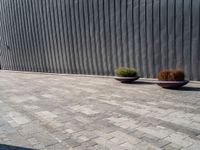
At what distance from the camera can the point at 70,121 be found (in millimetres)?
4738

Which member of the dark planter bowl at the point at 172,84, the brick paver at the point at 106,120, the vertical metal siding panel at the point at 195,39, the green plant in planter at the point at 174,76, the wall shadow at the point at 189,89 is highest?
the vertical metal siding panel at the point at 195,39

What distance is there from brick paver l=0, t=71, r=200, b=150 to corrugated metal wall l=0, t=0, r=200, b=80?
1.71m

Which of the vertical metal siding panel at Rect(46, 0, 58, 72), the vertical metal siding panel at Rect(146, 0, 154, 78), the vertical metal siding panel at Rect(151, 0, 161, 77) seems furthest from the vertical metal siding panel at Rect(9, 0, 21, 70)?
the vertical metal siding panel at Rect(151, 0, 161, 77)

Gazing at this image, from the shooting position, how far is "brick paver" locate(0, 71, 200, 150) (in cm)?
366

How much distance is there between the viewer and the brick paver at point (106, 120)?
3.66 metres

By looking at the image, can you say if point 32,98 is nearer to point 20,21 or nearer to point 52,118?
point 52,118

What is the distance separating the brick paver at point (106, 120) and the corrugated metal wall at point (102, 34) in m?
1.71

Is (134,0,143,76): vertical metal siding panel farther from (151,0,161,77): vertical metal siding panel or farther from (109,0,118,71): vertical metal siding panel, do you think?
(109,0,118,71): vertical metal siding panel

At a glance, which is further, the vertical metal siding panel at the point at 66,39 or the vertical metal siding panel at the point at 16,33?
the vertical metal siding panel at the point at 16,33

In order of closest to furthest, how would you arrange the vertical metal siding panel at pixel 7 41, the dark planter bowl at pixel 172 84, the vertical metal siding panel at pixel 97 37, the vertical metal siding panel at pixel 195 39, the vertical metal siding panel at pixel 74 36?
the dark planter bowl at pixel 172 84 → the vertical metal siding panel at pixel 195 39 → the vertical metal siding panel at pixel 97 37 → the vertical metal siding panel at pixel 74 36 → the vertical metal siding panel at pixel 7 41

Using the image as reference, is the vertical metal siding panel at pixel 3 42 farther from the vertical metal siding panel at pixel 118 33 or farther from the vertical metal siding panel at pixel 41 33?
the vertical metal siding panel at pixel 118 33

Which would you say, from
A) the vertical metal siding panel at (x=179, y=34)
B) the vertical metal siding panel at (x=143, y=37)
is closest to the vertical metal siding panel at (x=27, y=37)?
the vertical metal siding panel at (x=143, y=37)

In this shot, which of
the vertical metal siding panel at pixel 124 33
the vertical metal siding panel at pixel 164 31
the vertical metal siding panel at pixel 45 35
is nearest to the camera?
the vertical metal siding panel at pixel 164 31

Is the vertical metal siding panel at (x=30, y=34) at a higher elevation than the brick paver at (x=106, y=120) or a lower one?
higher
